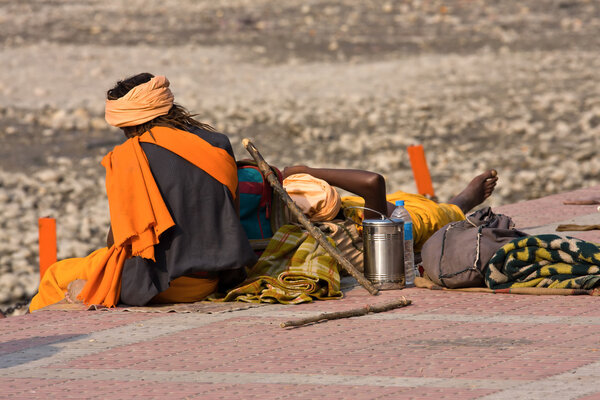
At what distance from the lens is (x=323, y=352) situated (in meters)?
4.46

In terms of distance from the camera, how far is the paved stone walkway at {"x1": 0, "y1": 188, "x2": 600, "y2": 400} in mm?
3889

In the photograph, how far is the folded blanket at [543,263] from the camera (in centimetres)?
543

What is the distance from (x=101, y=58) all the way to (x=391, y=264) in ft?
50.8

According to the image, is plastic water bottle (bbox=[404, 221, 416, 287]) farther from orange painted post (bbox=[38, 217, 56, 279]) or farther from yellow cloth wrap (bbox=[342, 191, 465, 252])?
orange painted post (bbox=[38, 217, 56, 279])

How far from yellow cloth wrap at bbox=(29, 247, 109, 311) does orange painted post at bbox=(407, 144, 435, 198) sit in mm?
3309

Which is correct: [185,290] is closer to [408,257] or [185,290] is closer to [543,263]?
[408,257]

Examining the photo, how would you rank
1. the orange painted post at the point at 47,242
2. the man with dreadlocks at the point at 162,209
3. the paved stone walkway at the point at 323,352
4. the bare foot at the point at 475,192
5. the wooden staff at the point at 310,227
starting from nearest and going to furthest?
the paved stone walkway at the point at 323,352 < the man with dreadlocks at the point at 162,209 < the wooden staff at the point at 310,227 < the orange painted post at the point at 47,242 < the bare foot at the point at 475,192

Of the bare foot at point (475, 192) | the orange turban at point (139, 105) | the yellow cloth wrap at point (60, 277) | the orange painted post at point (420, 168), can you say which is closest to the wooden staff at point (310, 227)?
the orange turban at point (139, 105)

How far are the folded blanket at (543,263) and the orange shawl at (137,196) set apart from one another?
4.65ft

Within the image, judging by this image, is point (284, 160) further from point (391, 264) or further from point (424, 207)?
point (391, 264)

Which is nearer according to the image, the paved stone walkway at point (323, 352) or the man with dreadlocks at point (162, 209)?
the paved stone walkway at point (323, 352)

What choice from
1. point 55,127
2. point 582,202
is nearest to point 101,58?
point 55,127

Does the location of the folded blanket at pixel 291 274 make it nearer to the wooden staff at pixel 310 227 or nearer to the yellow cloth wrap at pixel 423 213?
the wooden staff at pixel 310 227

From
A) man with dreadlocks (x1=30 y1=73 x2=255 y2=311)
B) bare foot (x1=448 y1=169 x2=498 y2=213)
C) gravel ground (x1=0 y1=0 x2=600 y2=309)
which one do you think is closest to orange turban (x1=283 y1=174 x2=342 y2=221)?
man with dreadlocks (x1=30 y1=73 x2=255 y2=311)
